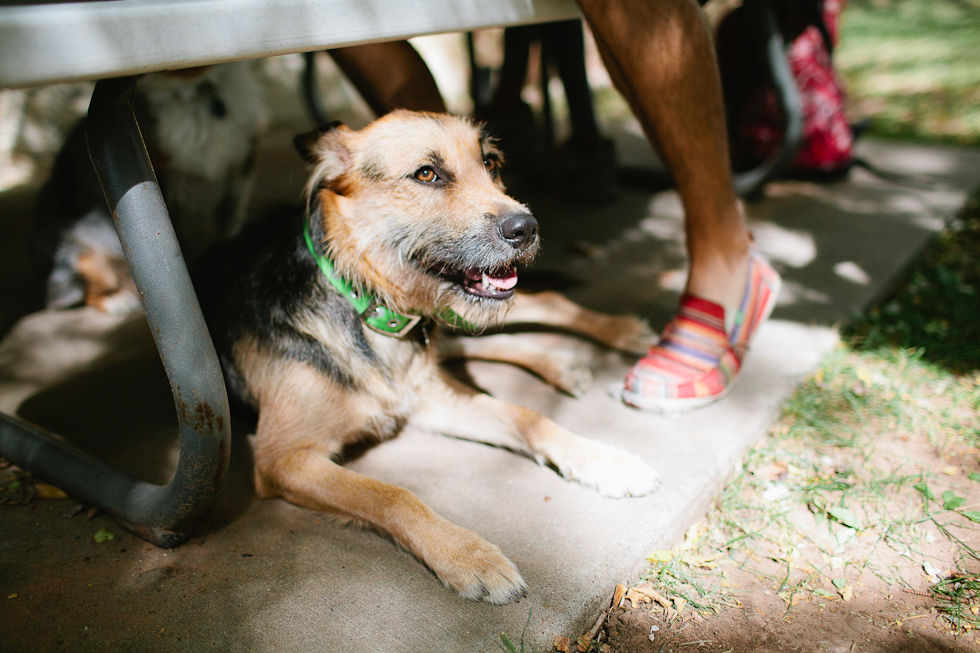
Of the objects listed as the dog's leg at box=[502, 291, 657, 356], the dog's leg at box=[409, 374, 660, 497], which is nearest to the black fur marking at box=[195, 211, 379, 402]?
the dog's leg at box=[409, 374, 660, 497]

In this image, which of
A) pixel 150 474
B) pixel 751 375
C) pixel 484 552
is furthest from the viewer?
pixel 751 375

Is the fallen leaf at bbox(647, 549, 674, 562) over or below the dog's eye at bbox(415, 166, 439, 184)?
below

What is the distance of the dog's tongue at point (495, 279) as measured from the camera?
6.55 feet

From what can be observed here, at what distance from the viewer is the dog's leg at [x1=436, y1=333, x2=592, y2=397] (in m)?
2.41

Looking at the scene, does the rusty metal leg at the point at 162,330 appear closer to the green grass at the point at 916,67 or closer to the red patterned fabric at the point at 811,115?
the red patterned fabric at the point at 811,115

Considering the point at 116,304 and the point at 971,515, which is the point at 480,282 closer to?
the point at 971,515

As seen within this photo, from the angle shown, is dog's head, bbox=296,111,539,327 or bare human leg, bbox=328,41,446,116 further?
bare human leg, bbox=328,41,446,116

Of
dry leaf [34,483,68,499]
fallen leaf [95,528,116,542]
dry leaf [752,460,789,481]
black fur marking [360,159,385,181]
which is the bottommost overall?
dry leaf [752,460,789,481]

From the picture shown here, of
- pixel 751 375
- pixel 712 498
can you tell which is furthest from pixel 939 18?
pixel 712 498

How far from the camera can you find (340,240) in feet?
6.51

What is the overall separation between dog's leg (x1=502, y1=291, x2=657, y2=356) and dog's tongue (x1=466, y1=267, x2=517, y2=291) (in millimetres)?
541

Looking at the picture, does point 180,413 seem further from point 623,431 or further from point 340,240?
point 623,431

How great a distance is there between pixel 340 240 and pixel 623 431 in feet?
3.88

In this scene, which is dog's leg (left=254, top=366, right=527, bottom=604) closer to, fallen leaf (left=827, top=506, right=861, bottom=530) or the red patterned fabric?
fallen leaf (left=827, top=506, right=861, bottom=530)
